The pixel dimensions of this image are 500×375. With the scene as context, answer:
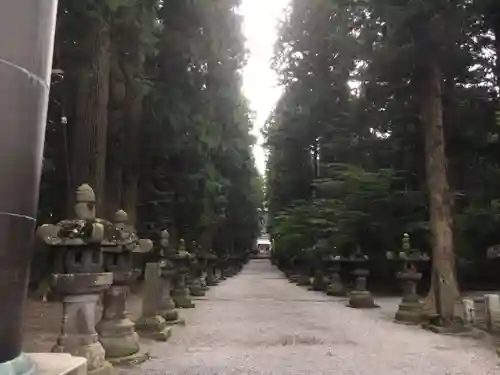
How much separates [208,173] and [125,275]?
10666 millimetres

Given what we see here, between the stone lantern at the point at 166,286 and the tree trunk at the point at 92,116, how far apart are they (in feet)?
4.92

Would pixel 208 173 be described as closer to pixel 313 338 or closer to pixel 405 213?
pixel 405 213

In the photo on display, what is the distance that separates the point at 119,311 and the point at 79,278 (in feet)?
5.19

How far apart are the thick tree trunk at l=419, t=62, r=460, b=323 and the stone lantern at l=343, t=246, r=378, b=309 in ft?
9.83

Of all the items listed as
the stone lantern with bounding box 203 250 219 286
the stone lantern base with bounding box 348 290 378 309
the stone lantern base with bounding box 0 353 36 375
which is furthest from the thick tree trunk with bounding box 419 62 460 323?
the stone lantern with bounding box 203 250 219 286

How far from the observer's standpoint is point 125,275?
704 cm

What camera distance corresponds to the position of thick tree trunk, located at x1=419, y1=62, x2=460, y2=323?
1108 centimetres

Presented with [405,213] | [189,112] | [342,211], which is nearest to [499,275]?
[405,213]

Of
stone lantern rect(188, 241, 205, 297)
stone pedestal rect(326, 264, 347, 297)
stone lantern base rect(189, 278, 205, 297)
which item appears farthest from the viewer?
stone pedestal rect(326, 264, 347, 297)

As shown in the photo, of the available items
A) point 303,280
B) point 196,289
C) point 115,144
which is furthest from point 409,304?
point 303,280

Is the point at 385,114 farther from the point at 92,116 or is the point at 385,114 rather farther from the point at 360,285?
the point at 92,116

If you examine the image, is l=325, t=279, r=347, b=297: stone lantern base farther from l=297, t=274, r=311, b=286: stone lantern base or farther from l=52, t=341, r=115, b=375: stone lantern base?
l=52, t=341, r=115, b=375: stone lantern base

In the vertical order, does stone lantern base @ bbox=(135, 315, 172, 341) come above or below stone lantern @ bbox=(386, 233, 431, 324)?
below

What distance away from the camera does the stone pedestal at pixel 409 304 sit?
1112cm
